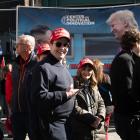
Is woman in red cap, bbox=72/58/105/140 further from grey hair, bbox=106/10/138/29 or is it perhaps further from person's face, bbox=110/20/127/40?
grey hair, bbox=106/10/138/29

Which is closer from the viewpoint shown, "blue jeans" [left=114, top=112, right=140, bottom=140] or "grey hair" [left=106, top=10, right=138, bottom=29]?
"blue jeans" [left=114, top=112, right=140, bottom=140]

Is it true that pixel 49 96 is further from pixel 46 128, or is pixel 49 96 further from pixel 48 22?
pixel 48 22

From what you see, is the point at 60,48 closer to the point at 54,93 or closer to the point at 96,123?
the point at 54,93

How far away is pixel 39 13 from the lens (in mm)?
11531

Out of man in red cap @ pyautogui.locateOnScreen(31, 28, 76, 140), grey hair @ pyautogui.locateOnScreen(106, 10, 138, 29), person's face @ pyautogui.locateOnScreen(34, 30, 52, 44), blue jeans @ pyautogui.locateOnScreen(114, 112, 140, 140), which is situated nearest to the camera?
man in red cap @ pyautogui.locateOnScreen(31, 28, 76, 140)

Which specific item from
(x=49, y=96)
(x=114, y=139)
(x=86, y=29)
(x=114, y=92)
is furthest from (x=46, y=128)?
(x=86, y=29)

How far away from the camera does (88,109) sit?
6.05 m

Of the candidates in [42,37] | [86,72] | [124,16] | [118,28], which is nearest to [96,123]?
[86,72]

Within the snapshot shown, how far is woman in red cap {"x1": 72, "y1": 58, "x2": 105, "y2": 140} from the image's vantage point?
5969 mm

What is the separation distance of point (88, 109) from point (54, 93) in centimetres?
157

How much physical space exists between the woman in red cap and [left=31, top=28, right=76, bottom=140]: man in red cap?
3.98 ft

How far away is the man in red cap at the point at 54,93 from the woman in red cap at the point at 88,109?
3.98 feet

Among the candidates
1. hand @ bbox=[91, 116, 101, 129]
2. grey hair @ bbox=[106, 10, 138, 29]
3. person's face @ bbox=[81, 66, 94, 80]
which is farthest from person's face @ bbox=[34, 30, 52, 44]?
hand @ bbox=[91, 116, 101, 129]

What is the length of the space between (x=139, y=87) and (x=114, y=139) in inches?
209
